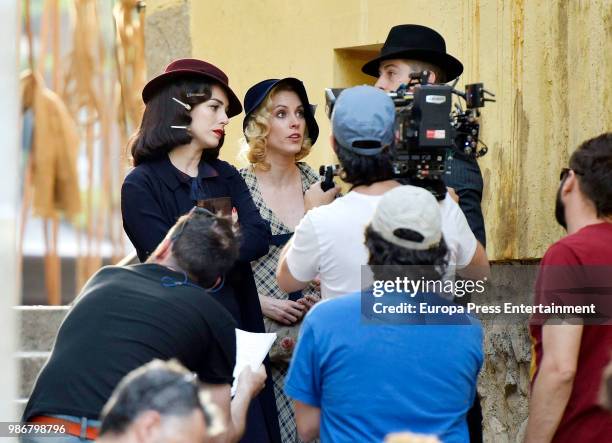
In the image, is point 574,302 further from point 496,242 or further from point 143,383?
point 496,242

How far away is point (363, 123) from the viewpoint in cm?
436

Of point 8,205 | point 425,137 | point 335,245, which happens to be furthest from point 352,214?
point 8,205

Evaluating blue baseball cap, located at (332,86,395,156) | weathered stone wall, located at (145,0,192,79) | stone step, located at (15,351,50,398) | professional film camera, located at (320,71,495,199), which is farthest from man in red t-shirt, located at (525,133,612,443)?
weathered stone wall, located at (145,0,192,79)

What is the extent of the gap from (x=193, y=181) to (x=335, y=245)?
1.02m

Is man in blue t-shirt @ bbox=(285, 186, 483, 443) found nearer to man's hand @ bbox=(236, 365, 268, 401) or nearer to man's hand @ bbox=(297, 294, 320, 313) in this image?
man's hand @ bbox=(236, 365, 268, 401)

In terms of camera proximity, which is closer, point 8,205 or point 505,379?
point 8,205

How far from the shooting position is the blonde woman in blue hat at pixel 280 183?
5.42 m

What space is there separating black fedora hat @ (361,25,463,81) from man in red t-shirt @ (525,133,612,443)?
4.41 feet

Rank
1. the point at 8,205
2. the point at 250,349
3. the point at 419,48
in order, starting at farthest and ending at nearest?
the point at 419,48 → the point at 250,349 → the point at 8,205

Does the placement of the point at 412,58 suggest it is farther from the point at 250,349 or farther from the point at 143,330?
the point at 143,330

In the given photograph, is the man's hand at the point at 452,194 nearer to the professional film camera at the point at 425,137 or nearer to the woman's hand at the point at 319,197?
the professional film camera at the point at 425,137

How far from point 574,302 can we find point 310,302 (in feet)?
4.58

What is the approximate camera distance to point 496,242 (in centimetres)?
641

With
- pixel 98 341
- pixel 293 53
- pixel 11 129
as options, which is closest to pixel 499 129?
pixel 293 53
